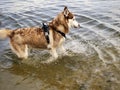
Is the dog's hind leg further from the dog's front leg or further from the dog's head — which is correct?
the dog's head

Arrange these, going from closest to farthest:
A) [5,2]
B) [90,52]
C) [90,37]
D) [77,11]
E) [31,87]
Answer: [31,87] → [90,52] → [90,37] → [77,11] → [5,2]

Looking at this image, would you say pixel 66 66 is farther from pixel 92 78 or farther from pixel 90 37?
pixel 90 37

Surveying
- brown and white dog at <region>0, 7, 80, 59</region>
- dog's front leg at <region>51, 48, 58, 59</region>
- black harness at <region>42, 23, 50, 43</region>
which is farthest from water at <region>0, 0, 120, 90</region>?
black harness at <region>42, 23, 50, 43</region>

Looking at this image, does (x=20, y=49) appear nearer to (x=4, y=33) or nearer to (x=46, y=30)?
(x=4, y=33)

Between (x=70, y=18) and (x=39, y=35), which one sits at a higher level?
(x=70, y=18)

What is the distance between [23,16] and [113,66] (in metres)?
7.56

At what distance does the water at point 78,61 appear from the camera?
7.47 metres

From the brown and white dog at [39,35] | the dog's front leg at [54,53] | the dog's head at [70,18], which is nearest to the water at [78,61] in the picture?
the dog's front leg at [54,53]

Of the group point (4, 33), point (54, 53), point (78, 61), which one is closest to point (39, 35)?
point (54, 53)

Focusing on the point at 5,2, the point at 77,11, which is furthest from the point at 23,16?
the point at 5,2

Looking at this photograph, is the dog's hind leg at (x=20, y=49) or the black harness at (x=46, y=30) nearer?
the black harness at (x=46, y=30)

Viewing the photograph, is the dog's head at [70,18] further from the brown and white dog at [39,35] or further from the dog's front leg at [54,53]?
the dog's front leg at [54,53]

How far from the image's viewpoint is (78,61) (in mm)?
8781

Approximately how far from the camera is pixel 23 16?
14281 mm
